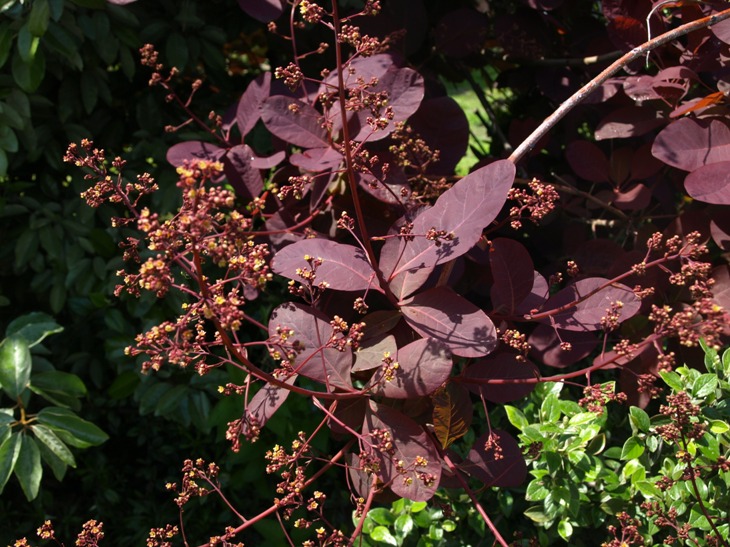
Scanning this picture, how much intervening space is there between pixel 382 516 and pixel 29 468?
32.8 inches

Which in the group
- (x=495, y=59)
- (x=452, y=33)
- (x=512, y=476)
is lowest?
(x=512, y=476)

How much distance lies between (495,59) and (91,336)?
1.57 metres

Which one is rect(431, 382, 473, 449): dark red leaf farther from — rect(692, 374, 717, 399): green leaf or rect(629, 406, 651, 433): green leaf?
rect(692, 374, 717, 399): green leaf

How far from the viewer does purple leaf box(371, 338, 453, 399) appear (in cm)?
128

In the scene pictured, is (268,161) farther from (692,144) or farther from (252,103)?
(692,144)

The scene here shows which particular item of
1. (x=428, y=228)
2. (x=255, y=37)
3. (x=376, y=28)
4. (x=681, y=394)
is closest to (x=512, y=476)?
(x=681, y=394)

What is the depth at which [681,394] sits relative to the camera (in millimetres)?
1293

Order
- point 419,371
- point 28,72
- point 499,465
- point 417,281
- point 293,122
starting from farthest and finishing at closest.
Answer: point 28,72
point 293,122
point 499,465
point 417,281
point 419,371

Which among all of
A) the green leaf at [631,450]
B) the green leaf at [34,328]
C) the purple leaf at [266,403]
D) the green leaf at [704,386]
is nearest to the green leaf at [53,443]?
the green leaf at [34,328]

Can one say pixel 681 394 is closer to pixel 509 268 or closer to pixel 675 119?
pixel 509 268

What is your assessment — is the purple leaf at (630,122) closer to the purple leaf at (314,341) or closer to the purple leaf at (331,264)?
the purple leaf at (331,264)

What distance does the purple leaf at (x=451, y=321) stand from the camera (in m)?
1.29

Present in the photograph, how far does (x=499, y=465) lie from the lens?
152 centimetres

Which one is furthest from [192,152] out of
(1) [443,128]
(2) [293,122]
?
(1) [443,128]
